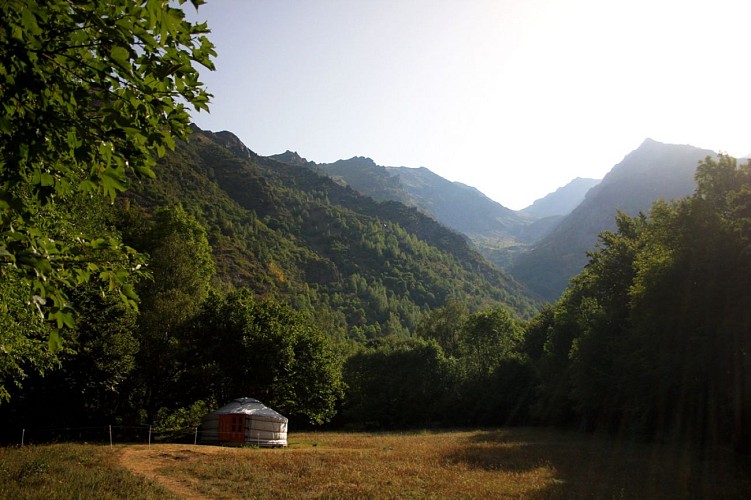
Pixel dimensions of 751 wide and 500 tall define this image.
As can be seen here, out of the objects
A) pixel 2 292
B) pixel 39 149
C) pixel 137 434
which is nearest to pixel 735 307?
pixel 39 149

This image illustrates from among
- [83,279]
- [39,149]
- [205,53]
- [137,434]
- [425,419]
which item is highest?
[205,53]

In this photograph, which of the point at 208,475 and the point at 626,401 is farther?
the point at 626,401

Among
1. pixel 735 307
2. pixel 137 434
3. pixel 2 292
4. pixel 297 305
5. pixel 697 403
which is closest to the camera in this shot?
pixel 2 292

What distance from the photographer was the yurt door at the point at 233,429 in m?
32.5

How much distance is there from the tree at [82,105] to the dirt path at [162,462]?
13.0 m

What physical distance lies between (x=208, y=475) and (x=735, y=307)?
23197 mm

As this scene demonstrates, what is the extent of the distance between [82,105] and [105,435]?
3380 centimetres

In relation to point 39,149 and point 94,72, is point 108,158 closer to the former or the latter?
point 39,149

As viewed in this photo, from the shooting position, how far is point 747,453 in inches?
880

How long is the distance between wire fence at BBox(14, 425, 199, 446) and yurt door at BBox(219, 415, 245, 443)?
1964 millimetres

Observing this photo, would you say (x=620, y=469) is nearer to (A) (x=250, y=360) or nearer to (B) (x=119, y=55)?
(B) (x=119, y=55)

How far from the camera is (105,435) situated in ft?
101

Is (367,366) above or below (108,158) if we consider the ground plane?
below

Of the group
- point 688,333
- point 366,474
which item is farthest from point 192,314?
point 688,333
